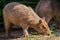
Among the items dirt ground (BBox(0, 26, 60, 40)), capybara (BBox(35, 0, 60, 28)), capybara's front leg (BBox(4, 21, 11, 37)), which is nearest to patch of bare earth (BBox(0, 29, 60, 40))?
dirt ground (BBox(0, 26, 60, 40))

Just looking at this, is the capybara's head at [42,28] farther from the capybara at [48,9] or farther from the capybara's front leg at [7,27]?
the capybara's front leg at [7,27]

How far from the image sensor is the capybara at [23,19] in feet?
33.1

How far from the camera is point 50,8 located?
11.1m

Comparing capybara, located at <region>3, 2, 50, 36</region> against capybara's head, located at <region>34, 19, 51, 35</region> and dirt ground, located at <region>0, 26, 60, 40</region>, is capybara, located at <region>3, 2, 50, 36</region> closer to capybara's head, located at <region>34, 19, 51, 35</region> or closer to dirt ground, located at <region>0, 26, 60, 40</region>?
capybara's head, located at <region>34, 19, 51, 35</region>

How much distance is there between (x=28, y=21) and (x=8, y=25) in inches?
32.9

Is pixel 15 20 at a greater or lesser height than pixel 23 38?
greater

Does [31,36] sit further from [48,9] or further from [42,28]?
[48,9]

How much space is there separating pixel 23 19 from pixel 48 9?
1460 mm

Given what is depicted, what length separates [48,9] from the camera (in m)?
11.1

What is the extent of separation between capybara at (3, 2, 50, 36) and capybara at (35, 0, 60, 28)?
68cm

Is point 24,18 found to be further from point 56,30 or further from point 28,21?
point 56,30

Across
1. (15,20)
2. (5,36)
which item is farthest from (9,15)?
(5,36)

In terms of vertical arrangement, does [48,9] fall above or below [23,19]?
above

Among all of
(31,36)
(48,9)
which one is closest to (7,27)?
(31,36)
